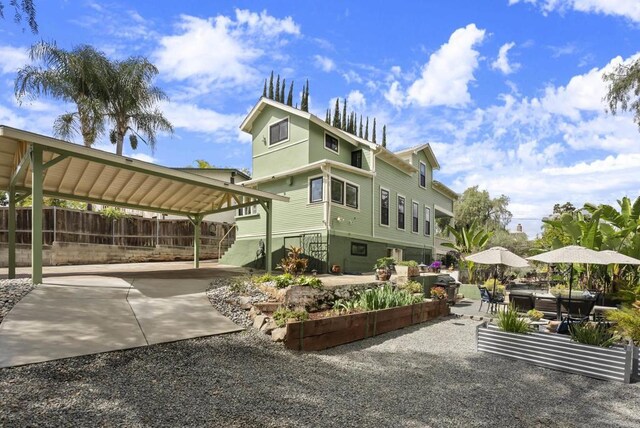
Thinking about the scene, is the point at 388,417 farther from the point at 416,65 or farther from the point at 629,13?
the point at 629,13

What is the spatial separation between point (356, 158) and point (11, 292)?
50.2 ft

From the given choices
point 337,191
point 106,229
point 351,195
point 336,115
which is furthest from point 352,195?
point 336,115

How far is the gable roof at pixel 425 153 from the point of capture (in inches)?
856

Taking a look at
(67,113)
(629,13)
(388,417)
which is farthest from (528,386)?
(67,113)

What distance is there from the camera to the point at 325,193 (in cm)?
1523

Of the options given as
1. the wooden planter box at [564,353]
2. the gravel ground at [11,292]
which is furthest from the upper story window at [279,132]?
the wooden planter box at [564,353]

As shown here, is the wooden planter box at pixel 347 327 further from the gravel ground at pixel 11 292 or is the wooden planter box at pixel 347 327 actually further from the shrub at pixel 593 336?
the gravel ground at pixel 11 292

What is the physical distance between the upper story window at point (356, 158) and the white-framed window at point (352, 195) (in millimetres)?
2339

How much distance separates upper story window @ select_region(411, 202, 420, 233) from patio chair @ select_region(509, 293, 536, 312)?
12.1 m

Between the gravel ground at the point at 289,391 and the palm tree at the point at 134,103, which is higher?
the palm tree at the point at 134,103

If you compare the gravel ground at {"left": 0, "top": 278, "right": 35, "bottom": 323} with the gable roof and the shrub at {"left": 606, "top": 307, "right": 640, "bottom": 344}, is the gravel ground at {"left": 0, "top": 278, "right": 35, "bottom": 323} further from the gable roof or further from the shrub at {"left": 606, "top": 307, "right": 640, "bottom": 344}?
the gable roof

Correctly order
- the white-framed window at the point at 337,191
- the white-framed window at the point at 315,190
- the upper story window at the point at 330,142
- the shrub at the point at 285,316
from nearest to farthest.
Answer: the shrub at the point at 285,316 → the white-framed window at the point at 337,191 → the white-framed window at the point at 315,190 → the upper story window at the point at 330,142

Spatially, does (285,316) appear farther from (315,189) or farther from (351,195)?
(351,195)

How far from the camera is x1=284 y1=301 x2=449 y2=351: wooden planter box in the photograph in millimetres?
6258
